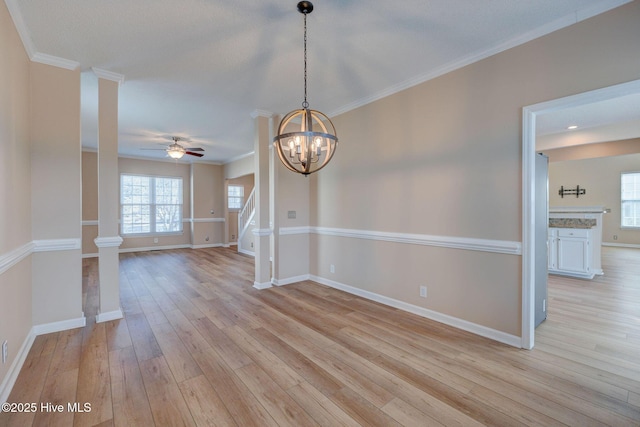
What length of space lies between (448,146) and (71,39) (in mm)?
3968

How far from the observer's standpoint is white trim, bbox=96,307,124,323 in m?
3.22

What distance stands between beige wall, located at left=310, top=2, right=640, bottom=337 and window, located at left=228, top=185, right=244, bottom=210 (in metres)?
6.78

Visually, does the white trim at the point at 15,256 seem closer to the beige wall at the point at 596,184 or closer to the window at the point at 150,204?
the window at the point at 150,204

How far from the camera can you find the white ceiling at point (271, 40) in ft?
7.20

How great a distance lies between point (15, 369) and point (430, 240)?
13.0 feet

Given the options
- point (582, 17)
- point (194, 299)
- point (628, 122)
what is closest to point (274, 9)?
point (582, 17)

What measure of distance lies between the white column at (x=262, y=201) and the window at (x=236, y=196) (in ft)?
19.1

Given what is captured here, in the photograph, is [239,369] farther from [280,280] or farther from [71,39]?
[71,39]

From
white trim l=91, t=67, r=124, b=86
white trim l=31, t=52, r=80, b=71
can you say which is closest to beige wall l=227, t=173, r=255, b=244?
white trim l=91, t=67, r=124, b=86

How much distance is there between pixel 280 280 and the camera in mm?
4688

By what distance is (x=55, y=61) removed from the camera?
9.67 ft

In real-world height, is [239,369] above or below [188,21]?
below

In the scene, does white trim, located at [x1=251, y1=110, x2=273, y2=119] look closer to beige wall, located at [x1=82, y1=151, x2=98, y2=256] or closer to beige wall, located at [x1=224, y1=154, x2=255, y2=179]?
beige wall, located at [x1=224, y1=154, x2=255, y2=179]

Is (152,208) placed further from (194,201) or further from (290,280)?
(290,280)
